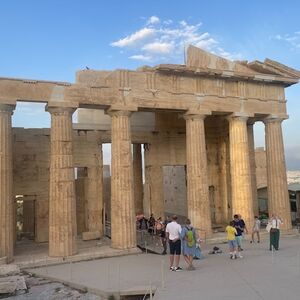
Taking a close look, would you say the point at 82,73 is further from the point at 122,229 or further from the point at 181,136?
the point at 181,136

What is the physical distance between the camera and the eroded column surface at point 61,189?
661 inches

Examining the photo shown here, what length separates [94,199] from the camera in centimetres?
2327

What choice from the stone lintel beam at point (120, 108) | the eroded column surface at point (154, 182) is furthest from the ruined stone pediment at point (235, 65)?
the eroded column surface at point (154, 182)

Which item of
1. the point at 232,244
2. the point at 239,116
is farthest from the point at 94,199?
the point at 232,244

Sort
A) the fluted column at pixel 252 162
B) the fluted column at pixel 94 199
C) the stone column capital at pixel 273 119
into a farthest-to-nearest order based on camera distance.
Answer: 1. the fluted column at pixel 252 162
2. the fluted column at pixel 94 199
3. the stone column capital at pixel 273 119

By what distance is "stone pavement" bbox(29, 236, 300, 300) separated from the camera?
1003 centimetres

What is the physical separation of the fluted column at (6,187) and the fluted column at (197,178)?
8.80m

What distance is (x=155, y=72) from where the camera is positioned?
1969 centimetres

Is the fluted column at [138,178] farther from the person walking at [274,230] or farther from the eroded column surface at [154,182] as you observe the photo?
the person walking at [274,230]

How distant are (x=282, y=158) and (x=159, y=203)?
25.8 feet

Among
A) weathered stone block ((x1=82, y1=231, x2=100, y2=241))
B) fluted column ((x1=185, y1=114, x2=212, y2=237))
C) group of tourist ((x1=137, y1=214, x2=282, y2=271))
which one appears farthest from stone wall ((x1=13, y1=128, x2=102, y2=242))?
group of tourist ((x1=137, y1=214, x2=282, y2=271))

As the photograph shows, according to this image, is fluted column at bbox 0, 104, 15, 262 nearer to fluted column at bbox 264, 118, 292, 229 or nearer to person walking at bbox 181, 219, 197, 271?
person walking at bbox 181, 219, 197, 271

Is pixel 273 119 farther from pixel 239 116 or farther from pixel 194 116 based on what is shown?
pixel 194 116

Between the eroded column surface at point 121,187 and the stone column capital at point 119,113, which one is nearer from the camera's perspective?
the eroded column surface at point 121,187
